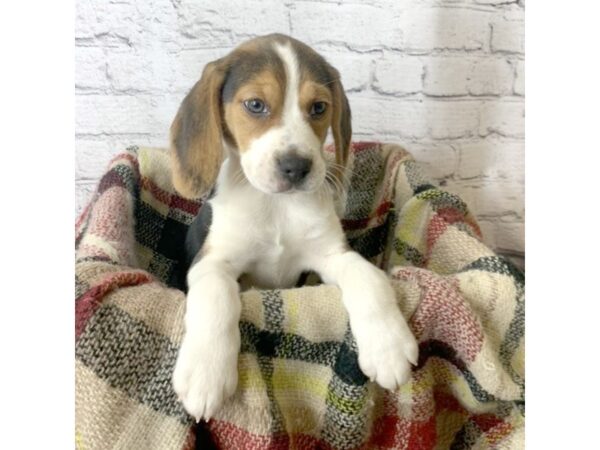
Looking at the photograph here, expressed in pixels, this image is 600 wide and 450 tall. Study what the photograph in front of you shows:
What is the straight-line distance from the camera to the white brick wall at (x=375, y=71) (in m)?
2.05

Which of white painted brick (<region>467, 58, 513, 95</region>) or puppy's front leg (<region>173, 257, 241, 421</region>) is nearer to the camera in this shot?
puppy's front leg (<region>173, 257, 241, 421</region>)

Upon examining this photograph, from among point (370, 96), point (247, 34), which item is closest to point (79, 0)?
point (247, 34)

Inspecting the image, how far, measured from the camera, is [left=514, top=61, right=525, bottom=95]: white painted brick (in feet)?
7.14

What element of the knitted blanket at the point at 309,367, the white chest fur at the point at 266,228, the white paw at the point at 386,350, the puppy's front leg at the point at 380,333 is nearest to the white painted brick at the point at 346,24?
the white chest fur at the point at 266,228

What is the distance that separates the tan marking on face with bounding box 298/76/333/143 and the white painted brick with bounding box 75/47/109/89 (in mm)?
1028

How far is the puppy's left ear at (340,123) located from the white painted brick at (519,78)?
954 mm

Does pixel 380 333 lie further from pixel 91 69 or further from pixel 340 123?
pixel 91 69

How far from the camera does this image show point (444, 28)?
2115 millimetres

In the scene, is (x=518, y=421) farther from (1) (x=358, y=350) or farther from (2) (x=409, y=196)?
(2) (x=409, y=196)

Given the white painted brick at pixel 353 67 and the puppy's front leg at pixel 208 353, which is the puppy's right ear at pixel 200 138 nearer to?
the puppy's front leg at pixel 208 353

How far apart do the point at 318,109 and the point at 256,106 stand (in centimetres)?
18

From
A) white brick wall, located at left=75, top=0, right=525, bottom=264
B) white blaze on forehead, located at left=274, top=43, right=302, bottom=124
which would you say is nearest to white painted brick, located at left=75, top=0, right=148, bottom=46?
white brick wall, located at left=75, top=0, right=525, bottom=264

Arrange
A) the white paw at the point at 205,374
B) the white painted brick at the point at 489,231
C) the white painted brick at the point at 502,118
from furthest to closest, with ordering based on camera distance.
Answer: the white painted brick at the point at 489,231
the white painted brick at the point at 502,118
the white paw at the point at 205,374

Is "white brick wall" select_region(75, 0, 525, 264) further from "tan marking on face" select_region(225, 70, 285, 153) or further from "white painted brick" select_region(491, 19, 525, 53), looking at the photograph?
"tan marking on face" select_region(225, 70, 285, 153)
